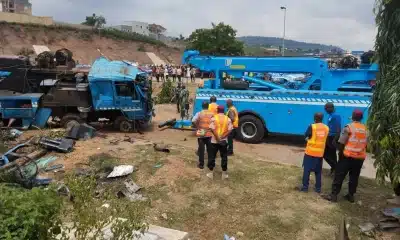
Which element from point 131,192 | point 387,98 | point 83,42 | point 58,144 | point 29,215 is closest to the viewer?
point 29,215

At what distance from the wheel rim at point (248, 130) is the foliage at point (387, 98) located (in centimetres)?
631

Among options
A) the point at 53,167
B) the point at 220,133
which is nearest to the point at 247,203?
the point at 220,133

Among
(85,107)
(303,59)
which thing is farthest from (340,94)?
(85,107)

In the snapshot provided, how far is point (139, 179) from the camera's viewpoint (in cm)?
823

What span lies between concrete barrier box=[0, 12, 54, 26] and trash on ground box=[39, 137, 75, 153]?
53.5m

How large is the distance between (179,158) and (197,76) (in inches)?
1222

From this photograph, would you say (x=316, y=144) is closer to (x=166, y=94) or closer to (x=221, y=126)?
(x=221, y=126)

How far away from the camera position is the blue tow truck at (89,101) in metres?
13.3

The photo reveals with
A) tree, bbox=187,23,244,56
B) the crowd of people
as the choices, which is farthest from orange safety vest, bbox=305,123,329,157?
tree, bbox=187,23,244,56

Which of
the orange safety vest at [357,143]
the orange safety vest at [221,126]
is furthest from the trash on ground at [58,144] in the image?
the orange safety vest at [357,143]

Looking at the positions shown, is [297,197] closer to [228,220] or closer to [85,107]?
[228,220]

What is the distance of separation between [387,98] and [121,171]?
522 cm

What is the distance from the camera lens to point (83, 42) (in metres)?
58.3

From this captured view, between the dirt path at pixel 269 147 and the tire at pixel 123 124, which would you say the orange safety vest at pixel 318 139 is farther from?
the tire at pixel 123 124
